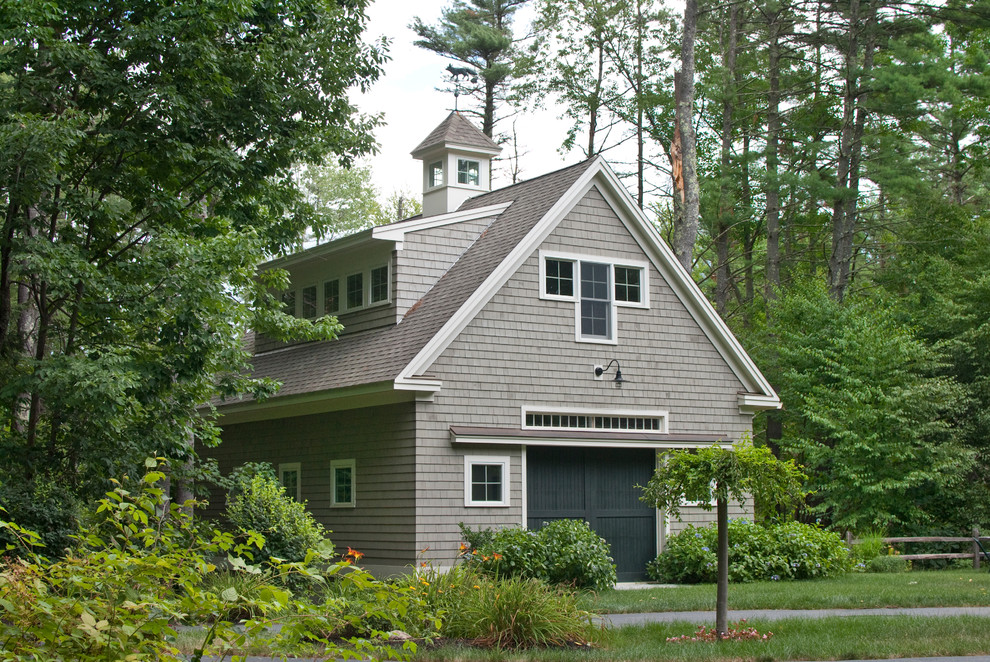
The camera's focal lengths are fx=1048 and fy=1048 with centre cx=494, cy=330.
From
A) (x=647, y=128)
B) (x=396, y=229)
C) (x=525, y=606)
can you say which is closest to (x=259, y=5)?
(x=396, y=229)

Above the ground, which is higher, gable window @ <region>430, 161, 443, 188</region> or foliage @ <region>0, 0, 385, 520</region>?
gable window @ <region>430, 161, 443, 188</region>

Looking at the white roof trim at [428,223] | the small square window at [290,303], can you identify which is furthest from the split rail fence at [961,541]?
the small square window at [290,303]

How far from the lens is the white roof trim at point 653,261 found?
58.2 ft

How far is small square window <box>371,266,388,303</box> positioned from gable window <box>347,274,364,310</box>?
0.41 metres

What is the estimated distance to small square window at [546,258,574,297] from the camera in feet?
63.7

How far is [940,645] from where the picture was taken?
10406 millimetres

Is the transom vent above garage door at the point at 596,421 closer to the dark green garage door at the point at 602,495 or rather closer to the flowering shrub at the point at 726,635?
A: the dark green garage door at the point at 602,495

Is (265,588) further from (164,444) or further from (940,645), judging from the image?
(164,444)

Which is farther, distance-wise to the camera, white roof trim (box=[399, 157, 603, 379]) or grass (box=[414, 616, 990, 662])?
white roof trim (box=[399, 157, 603, 379])

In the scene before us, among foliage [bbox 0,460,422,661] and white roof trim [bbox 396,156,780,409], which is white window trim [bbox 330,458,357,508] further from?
foliage [bbox 0,460,422,661]

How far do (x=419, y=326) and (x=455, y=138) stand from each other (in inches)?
283

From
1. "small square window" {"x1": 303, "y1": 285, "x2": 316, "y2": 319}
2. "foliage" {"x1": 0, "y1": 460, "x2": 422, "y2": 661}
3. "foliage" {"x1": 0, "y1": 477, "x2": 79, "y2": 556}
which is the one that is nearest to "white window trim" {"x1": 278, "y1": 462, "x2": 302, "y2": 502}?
"small square window" {"x1": 303, "y1": 285, "x2": 316, "y2": 319}

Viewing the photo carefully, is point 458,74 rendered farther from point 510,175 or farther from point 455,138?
point 455,138

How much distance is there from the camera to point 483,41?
3928cm
